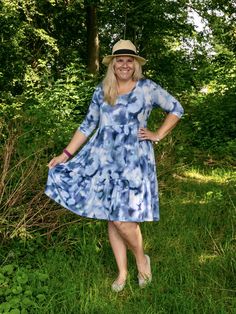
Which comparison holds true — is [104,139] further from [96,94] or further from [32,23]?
[32,23]

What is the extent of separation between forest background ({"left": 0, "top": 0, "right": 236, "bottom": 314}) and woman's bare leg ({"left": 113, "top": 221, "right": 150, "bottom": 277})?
0.13 meters

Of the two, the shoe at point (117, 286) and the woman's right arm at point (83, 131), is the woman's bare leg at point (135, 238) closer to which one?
the shoe at point (117, 286)

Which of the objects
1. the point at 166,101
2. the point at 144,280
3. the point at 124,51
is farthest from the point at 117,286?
the point at 124,51

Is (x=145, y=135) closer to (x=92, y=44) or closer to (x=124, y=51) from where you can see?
(x=124, y=51)

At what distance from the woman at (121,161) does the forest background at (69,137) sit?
1.37ft

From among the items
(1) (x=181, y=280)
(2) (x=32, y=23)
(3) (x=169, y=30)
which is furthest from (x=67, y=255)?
(3) (x=169, y=30)

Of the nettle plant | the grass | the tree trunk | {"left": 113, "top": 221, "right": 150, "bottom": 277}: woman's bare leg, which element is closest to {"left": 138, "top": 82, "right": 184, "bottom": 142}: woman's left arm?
{"left": 113, "top": 221, "right": 150, "bottom": 277}: woman's bare leg

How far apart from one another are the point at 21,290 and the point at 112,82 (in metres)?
1.57

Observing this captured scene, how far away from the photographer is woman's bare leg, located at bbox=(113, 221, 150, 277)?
11.0 ft

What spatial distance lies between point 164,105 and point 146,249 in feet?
4.80

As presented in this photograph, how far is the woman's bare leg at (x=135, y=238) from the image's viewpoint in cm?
335

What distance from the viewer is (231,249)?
3867mm

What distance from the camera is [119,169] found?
11.1 feet

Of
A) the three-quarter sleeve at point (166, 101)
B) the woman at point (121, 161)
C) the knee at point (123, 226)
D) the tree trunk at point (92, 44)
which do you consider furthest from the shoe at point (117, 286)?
the tree trunk at point (92, 44)
